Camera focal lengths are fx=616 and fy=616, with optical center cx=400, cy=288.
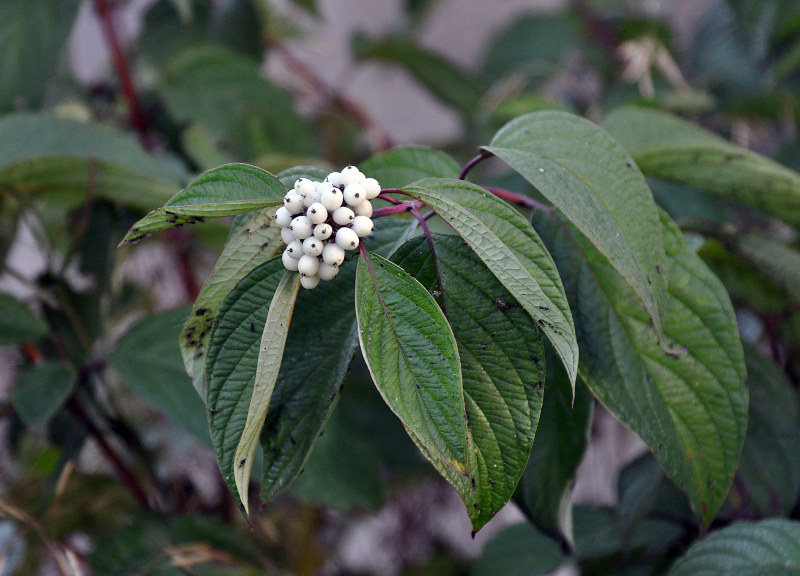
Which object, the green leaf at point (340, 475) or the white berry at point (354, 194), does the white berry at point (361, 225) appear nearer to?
the white berry at point (354, 194)

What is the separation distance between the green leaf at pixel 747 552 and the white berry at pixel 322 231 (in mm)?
290

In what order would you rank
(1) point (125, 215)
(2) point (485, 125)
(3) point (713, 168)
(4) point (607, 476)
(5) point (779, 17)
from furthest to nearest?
(4) point (607, 476) → (2) point (485, 125) → (5) point (779, 17) → (1) point (125, 215) → (3) point (713, 168)

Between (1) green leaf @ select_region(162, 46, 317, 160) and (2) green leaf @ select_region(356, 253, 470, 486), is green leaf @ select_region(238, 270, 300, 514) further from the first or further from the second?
(1) green leaf @ select_region(162, 46, 317, 160)

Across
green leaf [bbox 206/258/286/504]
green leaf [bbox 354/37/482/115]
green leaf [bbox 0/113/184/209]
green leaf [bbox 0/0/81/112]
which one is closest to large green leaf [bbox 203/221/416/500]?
green leaf [bbox 206/258/286/504]

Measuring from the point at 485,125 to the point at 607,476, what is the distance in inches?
27.7

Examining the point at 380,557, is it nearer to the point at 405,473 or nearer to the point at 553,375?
the point at 405,473

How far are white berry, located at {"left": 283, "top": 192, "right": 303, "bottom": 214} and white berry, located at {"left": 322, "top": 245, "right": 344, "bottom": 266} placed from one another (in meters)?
0.02

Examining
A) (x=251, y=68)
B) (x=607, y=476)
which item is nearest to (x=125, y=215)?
(x=251, y=68)

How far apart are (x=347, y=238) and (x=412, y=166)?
0.13 meters

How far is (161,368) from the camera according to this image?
53cm

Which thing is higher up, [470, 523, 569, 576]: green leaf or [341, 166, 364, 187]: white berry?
[341, 166, 364, 187]: white berry

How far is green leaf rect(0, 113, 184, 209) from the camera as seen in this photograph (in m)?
0.48

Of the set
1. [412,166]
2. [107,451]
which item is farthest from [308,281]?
[107,451]

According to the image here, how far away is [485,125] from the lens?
33.6 inches
